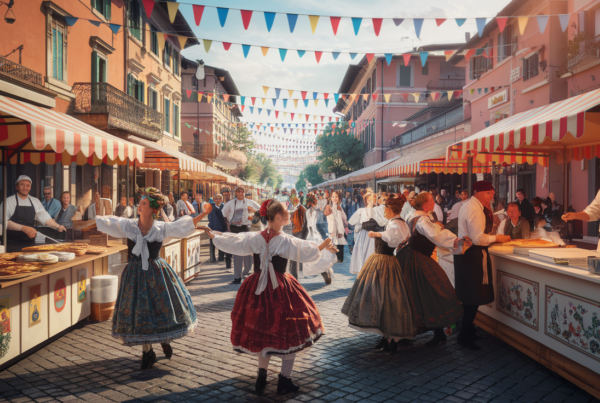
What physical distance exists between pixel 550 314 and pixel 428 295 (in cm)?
120

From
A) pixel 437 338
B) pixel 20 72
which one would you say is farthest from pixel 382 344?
pixel 20 72

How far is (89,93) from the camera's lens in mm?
13773

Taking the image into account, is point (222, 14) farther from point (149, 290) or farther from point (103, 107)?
point (103, 107)

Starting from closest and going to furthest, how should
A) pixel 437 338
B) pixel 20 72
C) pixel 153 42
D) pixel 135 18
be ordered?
1. pixel 437 338
2. pixel 20 72
3. pixel 135 18
4. pixel 153 42

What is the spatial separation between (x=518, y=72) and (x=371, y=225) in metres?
13.0

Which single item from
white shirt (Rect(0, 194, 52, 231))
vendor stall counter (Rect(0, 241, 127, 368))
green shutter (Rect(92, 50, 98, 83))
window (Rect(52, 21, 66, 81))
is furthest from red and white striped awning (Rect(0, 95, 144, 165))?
green shutter (Rect(92, 50, 98, 83))

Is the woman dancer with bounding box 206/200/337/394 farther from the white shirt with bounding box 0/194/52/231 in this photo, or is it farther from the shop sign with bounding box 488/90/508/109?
the shop sign with bounding box 488/90/508/109

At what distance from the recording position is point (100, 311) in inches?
239

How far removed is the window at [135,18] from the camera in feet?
58.0

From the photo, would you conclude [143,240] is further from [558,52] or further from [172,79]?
[172,79]

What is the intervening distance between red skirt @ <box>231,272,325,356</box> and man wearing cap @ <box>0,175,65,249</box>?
457 cm

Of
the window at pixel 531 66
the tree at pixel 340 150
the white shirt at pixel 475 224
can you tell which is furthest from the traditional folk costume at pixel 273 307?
the tree at pixel 340 150

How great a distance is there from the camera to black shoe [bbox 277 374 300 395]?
148 inches

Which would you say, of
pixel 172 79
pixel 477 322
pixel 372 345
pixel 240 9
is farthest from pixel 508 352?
pixel 172 79
